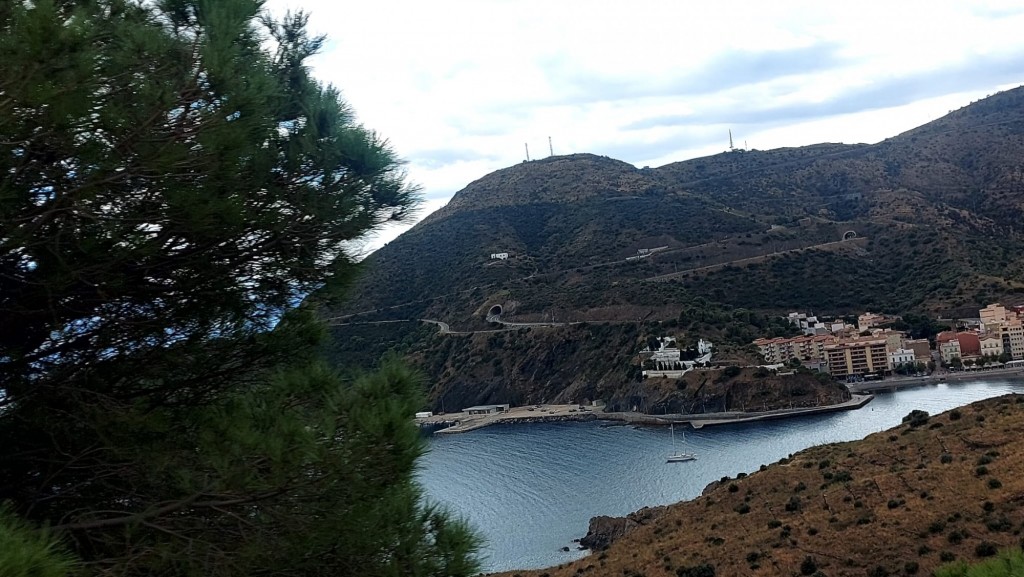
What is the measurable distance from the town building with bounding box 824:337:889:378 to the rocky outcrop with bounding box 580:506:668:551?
21514mm

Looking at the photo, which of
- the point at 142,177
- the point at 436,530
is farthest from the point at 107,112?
the point at 436,530

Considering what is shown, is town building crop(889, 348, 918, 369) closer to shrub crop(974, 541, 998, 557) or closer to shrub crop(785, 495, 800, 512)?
shrub crop(785, 495, 800, 512)

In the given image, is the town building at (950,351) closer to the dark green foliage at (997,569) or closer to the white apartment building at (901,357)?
the white apartment building at (901,357)

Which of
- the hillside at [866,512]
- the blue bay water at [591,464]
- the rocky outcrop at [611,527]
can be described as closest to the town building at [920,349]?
the blue bay water at [591,464]

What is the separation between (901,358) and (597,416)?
15.6m

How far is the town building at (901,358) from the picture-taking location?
38.2 meters

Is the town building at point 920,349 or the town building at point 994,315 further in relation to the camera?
the town building at point 920,349

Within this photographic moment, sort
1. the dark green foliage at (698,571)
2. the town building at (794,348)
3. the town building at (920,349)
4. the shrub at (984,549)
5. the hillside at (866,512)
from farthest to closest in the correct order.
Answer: the town building at (920,349)
the town building at (794,348)
the dark green foliage at (698,571)
the hillside at (866,512)
the shrub at (984,549)

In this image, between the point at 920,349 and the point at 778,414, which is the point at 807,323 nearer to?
the point at 920,349

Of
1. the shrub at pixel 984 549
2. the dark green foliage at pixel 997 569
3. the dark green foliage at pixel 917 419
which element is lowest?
the dark green foliage at pixel 917 419

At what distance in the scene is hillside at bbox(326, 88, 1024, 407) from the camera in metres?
43.0

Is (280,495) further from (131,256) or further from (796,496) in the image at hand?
(796,496)

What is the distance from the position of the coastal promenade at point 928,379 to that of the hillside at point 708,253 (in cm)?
518

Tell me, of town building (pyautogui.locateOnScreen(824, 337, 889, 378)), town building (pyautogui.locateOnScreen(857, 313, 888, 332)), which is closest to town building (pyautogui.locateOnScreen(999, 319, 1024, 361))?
town building (pyautogui.locateOnScreen(824, 337, 889, 378))
